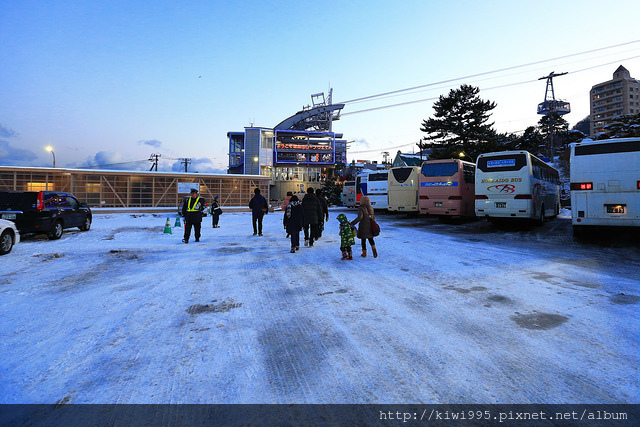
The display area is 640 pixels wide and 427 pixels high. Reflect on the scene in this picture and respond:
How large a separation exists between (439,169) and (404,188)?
3.67m

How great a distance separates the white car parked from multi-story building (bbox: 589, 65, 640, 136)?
104 m

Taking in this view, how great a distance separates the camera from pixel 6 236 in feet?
27.0

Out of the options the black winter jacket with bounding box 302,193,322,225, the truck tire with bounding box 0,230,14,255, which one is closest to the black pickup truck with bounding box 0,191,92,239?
the truck tire with bounding box 0,230,14,255

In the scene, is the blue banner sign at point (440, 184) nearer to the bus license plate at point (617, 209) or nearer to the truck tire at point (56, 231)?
the bus license plate at point (617, 209)

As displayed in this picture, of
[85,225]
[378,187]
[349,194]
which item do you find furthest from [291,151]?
[85,225]

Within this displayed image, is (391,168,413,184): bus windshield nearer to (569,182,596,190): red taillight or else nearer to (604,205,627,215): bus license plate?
(569,182,596,190): red taillight

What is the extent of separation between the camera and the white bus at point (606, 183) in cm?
895

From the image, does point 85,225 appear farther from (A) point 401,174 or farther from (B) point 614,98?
(B) point 614,98

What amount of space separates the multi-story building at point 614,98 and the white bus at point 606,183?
91500mm

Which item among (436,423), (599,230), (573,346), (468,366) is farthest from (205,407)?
(599,230)

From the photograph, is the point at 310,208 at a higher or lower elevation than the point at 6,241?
higher

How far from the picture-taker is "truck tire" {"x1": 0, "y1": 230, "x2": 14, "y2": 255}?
8047mm

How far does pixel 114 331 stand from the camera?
11.9 ft

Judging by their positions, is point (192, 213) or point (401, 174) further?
point (401, 174)
